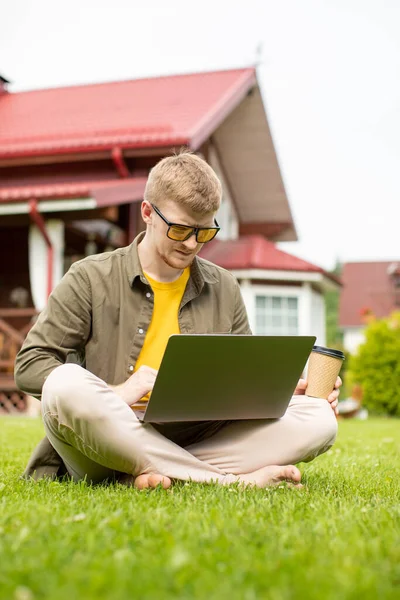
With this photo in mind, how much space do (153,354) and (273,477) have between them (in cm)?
73

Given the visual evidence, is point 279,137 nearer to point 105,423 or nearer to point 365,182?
point 105,423

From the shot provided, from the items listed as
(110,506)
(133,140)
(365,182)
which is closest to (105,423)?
(110,506)

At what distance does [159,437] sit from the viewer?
2.89 m

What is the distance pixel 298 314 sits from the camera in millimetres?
13906

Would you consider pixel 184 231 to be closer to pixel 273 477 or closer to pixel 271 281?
pixel 273 477

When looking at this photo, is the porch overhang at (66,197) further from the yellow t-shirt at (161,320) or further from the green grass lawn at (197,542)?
the green grass lawn at (197,542)

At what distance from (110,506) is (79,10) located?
15.6 metres

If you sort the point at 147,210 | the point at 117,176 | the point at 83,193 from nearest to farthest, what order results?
the point at 147,210 → the point at 83,193 → the point at 117,176

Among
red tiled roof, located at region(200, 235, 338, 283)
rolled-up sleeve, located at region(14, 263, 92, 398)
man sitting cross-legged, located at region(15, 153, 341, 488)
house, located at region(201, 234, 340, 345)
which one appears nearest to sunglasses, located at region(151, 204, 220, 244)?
man sitting cross-legged, located at region(15, 153, 341, 488)

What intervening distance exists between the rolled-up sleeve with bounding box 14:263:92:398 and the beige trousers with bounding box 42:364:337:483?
4.9 inches

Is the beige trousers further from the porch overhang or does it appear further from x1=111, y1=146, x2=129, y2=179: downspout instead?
x1=111, y1=146, x2=129, y2=179: downspout

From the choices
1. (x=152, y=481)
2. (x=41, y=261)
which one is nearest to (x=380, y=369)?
(x=41, y=261)

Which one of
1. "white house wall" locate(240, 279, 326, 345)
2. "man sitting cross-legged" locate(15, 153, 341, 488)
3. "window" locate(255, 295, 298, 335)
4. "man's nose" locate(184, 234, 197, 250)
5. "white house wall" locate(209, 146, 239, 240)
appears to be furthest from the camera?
"white house wall" locate(209, 146, 239, 240)

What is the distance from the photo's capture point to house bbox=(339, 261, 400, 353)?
110 ft
